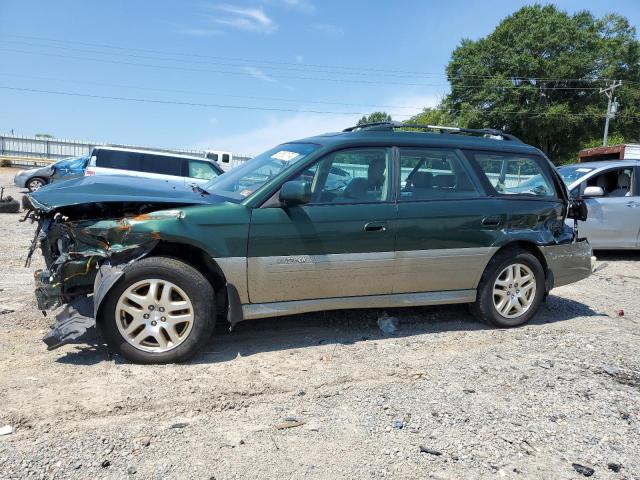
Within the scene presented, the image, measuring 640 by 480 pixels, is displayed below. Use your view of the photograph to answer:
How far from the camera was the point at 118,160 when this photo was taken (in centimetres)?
1408

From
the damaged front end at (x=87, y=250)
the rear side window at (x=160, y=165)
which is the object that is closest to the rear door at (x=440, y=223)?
the damaged front end at (x=87, y=250)

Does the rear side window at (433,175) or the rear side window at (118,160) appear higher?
the rear side window at (118,160)

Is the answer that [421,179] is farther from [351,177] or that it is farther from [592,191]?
[592,191]

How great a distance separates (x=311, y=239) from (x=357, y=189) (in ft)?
2.11

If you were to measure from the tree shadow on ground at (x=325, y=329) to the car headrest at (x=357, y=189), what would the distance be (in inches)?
49.6

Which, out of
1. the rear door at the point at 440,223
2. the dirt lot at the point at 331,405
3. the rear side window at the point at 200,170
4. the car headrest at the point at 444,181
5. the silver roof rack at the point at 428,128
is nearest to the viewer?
the dirt lot at the point at 331,405

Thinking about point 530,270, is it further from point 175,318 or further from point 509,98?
point 509,98

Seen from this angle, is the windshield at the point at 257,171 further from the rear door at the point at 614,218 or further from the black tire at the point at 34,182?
the black tire at the point at 34,182

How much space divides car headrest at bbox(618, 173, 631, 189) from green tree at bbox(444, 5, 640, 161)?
31014 millimetres

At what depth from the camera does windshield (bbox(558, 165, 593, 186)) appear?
876cm

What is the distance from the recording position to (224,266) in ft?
12.6

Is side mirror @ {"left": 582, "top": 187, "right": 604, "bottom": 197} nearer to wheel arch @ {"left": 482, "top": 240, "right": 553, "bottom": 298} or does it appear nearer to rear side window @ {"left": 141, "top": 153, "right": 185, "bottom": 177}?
wheel arch @ {"left": 482, "top": 240, "right": 553, "bottom": 298}

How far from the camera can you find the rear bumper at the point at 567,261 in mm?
4984

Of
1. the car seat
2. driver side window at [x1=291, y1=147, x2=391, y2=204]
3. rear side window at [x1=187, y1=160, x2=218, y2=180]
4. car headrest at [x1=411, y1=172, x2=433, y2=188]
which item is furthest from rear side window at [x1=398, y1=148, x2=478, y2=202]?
rear side window at [x1=187, y1=160, x2=218, y2=180]
